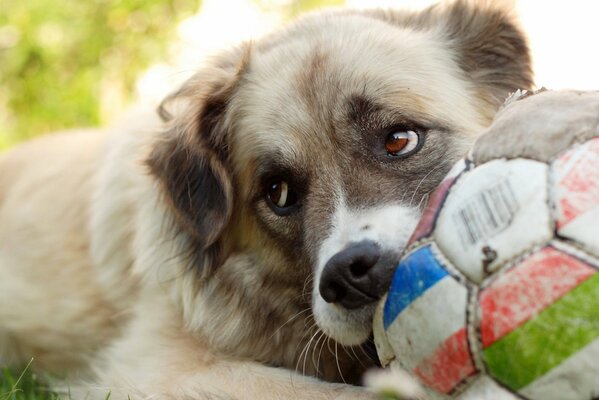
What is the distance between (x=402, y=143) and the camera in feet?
8.52

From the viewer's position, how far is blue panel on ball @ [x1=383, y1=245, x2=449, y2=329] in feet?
6.31

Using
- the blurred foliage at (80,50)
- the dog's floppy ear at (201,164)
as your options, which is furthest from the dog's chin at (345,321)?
the blurred foliage at (80,50)

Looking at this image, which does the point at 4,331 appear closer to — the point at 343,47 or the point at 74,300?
the point at 74,300

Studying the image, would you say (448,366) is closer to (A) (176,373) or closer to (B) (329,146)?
(B) (329,146)

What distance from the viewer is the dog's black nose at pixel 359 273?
2.18m

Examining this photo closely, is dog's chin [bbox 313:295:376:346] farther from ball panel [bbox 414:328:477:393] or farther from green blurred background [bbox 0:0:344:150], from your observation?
green blurred background [bbox 0:0:344:150]

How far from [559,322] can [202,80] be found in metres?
1.84

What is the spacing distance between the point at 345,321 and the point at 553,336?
781mm

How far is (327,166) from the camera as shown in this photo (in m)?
2.60

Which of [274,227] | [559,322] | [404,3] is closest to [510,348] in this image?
[559,322]

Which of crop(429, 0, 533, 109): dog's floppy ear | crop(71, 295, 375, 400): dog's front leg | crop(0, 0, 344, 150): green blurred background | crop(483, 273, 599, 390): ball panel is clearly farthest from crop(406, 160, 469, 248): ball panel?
crop(0, 0, 344, 150): green blurred background

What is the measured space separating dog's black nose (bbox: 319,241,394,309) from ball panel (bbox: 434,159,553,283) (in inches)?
9.8

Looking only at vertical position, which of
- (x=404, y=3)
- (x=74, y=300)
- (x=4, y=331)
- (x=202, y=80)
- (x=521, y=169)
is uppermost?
(x=521, y=169)

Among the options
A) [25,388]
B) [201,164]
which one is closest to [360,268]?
[201,164]
